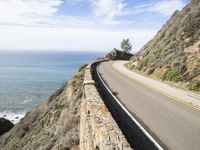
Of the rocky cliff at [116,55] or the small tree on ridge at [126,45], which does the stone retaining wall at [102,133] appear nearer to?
the rocky cliff at [116,55]

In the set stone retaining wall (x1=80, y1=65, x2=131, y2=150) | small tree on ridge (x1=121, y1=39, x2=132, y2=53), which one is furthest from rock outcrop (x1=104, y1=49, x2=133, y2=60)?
stone retaining wall (x1=80, y1=65, x2=131, y2=150)

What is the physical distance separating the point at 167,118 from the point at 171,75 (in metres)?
15.5

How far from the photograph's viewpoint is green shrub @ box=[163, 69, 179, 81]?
86.8ft

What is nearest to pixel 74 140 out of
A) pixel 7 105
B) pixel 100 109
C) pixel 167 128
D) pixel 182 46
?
pixel 100 109

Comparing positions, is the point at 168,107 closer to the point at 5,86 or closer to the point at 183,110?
the point at 183,110

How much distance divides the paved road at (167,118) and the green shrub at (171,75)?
26.0ft

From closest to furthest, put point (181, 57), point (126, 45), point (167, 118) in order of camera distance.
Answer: point (167, 118), point (181, 57), point (126, 45)

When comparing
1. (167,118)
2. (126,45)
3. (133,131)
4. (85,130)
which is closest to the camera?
(85,130)

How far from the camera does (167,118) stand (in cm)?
1252

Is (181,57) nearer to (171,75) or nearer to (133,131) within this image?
(171,75)

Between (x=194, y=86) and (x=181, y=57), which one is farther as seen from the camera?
(x=181, y=57)

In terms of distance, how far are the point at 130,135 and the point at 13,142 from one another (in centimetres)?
2078

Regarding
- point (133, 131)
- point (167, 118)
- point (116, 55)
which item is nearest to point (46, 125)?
point (167, 118)

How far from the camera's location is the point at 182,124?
11.5m
